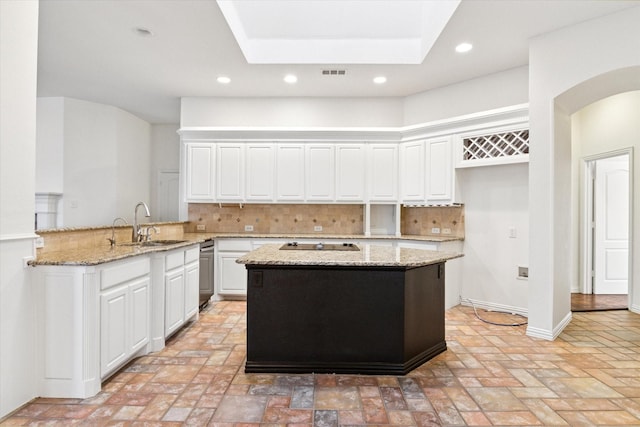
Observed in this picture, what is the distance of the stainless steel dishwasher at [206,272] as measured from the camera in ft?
14.8

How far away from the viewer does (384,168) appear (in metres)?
5.31

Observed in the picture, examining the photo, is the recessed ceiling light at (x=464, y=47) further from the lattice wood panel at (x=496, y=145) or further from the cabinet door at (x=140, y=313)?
the cabinet door at (x=140, y=313)

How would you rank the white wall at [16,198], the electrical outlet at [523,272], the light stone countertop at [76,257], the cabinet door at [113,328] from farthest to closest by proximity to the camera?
the electrical outlet at [523,272], the cabinet door at [113,328], the light stone countertop at [76,257], the white wall at [16,198]

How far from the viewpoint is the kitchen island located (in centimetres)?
275

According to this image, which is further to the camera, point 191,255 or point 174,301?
point 191,255

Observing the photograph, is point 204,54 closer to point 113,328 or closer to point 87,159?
point 113,328

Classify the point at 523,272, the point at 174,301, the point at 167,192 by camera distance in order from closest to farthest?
the point at 174,301, the point at 523,272, the point at 167,192

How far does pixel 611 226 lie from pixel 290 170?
4837 mm

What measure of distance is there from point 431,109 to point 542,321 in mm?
3056

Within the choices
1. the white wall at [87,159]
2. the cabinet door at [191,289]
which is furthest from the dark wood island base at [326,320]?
the white wall at [87,159]

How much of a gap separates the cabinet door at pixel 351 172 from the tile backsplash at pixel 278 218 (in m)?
0.43

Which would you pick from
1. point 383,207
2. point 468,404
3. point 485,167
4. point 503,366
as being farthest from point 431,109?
point 468,404

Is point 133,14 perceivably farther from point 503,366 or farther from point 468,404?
point 503,366

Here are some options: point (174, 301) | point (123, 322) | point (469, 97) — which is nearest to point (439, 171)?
point (469, 97)
